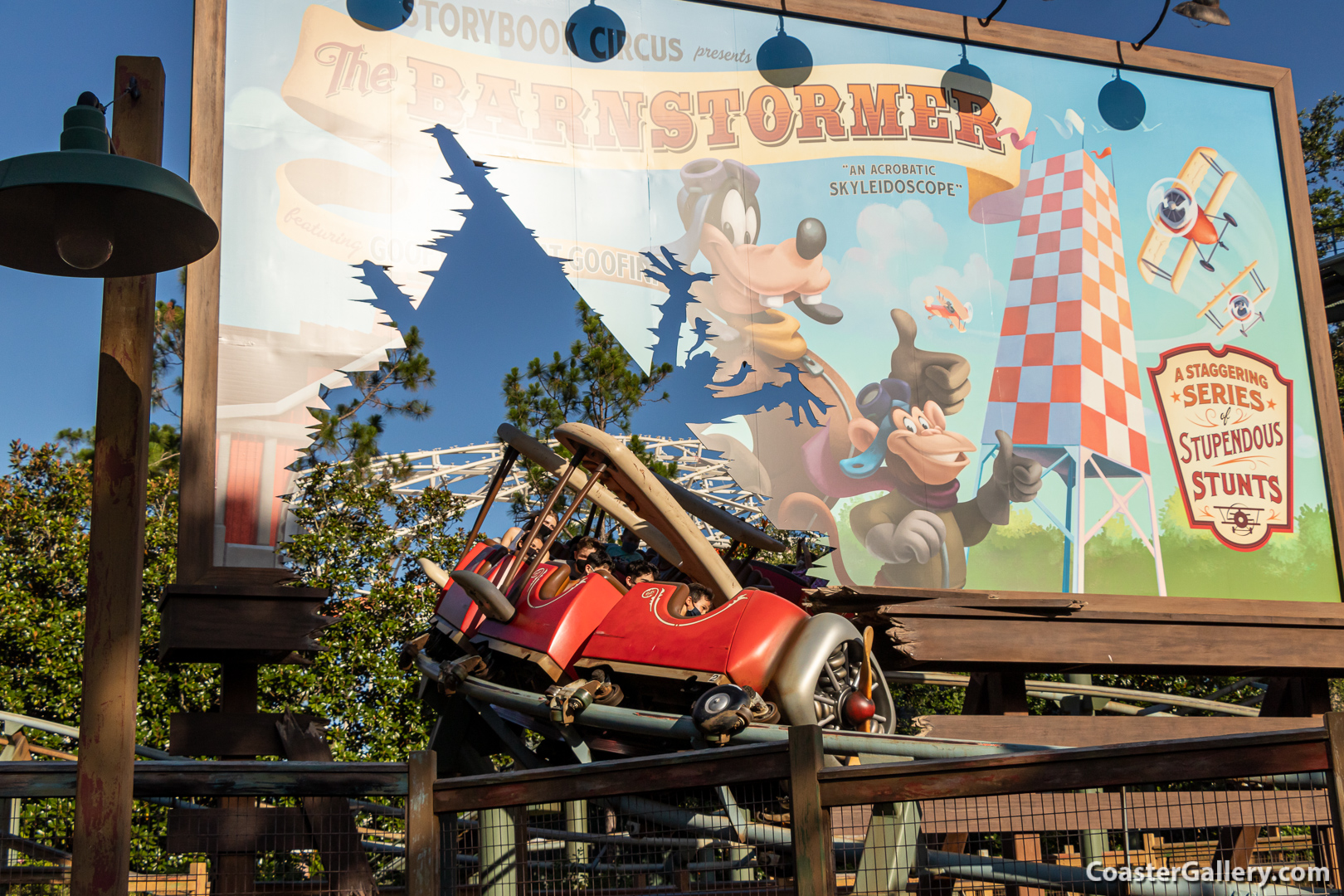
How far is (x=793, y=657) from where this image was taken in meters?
5.62

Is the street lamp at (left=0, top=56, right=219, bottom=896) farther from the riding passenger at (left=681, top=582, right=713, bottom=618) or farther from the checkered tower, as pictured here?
the checkered tower

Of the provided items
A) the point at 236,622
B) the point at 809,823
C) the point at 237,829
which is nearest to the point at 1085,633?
the point at 236,622

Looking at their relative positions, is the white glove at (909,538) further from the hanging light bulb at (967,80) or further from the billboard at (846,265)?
the hanging light bulb at (967,80)

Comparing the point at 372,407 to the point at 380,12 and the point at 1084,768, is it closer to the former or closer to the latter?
the point at 380,12

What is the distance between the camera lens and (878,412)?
10250 mm

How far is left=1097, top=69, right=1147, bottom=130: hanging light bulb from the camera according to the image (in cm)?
1172

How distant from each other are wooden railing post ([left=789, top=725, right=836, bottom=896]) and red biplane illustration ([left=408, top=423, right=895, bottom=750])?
1.93 metres

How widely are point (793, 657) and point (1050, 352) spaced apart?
6.10 metres

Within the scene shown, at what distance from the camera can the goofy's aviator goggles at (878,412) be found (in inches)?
396

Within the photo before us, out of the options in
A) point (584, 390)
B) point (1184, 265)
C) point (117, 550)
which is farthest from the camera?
point (1184, 265)

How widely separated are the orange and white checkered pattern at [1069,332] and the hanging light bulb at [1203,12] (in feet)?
5.19

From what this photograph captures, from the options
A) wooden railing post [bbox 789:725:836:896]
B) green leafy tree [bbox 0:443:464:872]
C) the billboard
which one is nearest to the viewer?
wooden railing post [bbox 789:725:836:896]

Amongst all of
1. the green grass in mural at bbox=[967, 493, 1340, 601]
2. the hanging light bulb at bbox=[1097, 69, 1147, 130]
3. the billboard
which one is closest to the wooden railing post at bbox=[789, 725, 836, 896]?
the billboard

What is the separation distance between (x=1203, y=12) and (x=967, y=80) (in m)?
2.07
